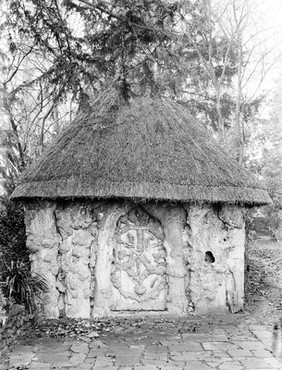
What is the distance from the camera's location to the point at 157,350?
22.9ft

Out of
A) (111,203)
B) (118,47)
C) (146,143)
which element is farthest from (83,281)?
(118,47)

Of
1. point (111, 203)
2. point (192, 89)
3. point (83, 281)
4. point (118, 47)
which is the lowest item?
point (83, 281)

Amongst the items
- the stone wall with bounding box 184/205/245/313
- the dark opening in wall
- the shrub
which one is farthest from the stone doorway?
the shrub

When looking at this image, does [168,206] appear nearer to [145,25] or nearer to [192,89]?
[145,25]

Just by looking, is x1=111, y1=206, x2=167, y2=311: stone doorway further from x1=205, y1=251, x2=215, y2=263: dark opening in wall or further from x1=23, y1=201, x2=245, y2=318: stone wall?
x1=205, y1=251, x2=215, y2=263: dark opening in wall

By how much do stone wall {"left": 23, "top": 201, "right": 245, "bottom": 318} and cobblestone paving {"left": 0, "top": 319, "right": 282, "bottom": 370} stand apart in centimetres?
75

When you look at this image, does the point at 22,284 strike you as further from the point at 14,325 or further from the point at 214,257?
the point at 214,257

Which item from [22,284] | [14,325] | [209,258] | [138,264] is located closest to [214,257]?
[209,258]

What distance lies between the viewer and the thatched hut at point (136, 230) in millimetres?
8586

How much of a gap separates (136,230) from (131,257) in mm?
520

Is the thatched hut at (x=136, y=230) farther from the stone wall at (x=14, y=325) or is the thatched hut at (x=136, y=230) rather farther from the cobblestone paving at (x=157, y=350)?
the cobblestone paving at (x=157, y=350)

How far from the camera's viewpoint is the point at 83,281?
28.6ft

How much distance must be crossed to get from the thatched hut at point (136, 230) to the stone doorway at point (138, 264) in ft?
0.06

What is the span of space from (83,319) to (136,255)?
4.99 ft
